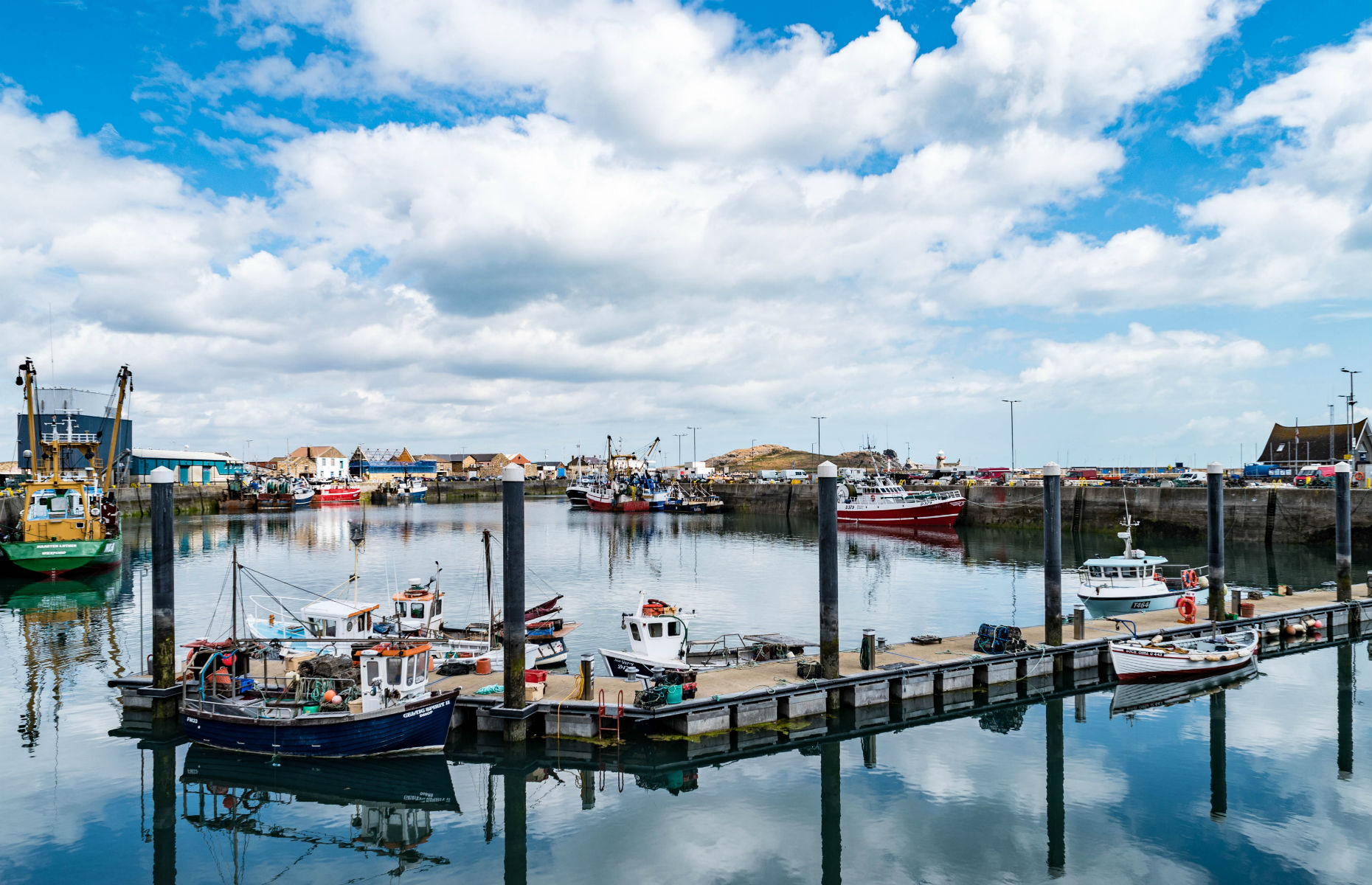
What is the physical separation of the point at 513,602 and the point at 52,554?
55.1m

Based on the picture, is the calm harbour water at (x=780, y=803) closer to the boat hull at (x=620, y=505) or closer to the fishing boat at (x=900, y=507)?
the fishing boat at (x=900, y=507)

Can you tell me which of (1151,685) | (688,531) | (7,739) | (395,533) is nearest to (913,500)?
(688,531)

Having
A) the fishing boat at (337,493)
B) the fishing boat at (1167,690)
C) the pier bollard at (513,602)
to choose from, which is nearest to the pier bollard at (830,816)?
the pier bollard at (513,602)

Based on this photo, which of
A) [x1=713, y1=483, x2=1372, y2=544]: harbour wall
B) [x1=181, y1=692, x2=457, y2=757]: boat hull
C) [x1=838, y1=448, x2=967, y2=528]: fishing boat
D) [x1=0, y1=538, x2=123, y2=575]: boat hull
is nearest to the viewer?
[x1=181, y1=692, x2=457, y2=757]: boat hull

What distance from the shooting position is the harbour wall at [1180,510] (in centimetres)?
6775

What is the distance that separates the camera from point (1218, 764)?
2284cm

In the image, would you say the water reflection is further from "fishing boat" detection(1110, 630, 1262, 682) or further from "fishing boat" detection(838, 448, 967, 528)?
"fishing boat" detection(838, 448, 967, 528)

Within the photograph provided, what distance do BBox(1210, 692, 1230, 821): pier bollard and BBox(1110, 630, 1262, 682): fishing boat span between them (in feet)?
3.79

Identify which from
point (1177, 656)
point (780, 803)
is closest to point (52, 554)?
point (780, 803)

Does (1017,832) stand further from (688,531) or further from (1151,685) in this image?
(688,531)

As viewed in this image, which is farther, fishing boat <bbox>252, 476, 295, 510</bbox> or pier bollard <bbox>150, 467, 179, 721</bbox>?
fishing boat <bbox>252, 476, 295, 510</bbox>

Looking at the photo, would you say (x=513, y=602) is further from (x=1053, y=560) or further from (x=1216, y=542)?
(x=1216, y=542)

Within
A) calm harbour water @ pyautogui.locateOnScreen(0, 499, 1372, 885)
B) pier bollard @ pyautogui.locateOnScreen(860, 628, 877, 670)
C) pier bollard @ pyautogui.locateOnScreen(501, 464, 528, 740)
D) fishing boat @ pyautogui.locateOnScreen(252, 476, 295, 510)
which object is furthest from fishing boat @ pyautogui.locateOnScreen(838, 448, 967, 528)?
fishing boat @ pyautogui.locateOnScreen(252, 476, 295, 510)

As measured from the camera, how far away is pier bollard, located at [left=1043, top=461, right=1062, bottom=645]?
96.3 ft
